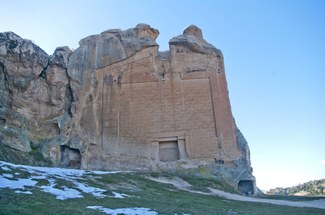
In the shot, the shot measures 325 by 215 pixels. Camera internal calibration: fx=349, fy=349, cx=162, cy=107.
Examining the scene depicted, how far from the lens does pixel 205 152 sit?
2658 cm

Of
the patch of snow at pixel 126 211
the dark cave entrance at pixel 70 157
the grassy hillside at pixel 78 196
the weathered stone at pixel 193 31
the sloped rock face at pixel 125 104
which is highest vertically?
the weathered stone at pixel 193 31

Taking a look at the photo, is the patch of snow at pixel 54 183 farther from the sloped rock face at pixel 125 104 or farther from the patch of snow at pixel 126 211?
the sloped rock face at pixel 125 104

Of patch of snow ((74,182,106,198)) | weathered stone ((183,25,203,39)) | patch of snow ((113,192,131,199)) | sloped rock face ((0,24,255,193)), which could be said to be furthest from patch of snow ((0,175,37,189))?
weathered stone ((183,25,203,39))

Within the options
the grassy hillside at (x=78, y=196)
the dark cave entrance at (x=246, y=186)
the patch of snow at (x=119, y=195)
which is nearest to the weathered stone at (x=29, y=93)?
the grassy hillside at (x=78, y=196)

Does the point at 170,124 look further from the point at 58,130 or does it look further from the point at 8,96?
the point at 8,96

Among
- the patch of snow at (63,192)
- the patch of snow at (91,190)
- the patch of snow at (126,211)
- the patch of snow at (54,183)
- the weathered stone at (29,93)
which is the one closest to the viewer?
the patch of snow at (126,211)

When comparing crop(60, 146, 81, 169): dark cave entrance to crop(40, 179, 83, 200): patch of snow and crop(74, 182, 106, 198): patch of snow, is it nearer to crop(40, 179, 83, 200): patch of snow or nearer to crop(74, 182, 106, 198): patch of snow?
crop(74, 182, 106, 198): patch of snow

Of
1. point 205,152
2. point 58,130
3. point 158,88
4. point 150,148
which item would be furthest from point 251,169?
point 58,130

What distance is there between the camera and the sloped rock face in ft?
83.0

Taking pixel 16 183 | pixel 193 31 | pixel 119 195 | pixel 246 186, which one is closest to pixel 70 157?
pixel 246 186

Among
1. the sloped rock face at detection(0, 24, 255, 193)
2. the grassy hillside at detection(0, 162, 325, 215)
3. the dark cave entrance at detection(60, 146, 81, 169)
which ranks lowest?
the grassy hillside at detection(0, 162, 325, 215)

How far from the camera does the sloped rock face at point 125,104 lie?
25.3 m

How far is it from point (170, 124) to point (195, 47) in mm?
7107

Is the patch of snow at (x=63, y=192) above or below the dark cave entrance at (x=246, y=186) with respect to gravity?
below
